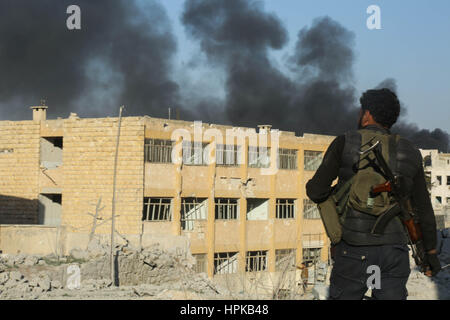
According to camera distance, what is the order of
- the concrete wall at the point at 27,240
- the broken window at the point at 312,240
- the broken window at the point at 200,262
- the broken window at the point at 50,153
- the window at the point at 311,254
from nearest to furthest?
the concrete wall at the point at 27,240
the broken window at the point at 200,262
the broken window at the point at 50,153
the window at the point at 311,254
the broken window at the point at 312,240

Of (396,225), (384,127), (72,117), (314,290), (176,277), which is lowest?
(176,277)

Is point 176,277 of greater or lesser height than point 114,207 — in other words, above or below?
below

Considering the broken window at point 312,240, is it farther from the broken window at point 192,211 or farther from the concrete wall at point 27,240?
the concrete wall at point 27,240

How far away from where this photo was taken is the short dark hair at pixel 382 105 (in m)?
5.00

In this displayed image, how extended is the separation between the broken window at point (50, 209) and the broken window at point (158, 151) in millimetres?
5304

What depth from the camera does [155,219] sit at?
3002 cm

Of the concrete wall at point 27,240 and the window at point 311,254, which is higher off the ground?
the concrete wall at point 27,240

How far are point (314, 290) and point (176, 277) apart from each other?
20.0 meters

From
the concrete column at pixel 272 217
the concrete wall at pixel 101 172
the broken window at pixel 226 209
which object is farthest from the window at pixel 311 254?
the concrete wall at pixel 101 172

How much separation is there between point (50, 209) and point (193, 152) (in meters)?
7.12

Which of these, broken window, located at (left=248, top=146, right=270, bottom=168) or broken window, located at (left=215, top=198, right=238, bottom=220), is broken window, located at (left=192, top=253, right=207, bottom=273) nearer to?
broken window, located at (left=215, top=198, right=238, bottom=220)

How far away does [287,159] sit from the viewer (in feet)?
115
